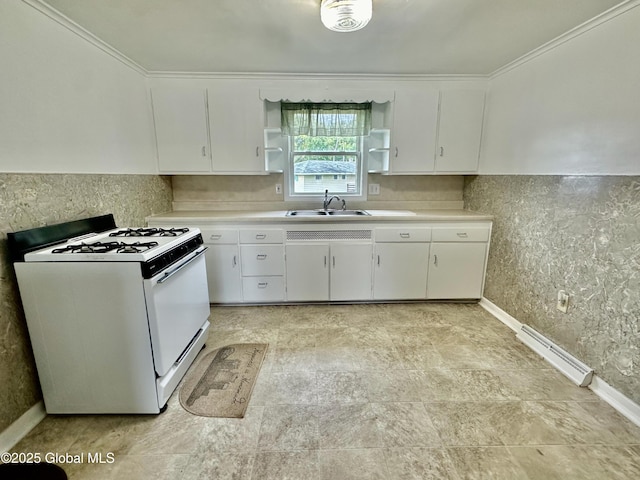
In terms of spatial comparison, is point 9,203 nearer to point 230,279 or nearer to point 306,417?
point 230,279

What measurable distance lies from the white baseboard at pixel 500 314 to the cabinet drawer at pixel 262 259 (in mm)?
2126

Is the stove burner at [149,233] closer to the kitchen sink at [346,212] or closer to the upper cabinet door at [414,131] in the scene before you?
the kitchen sink at [346,212]

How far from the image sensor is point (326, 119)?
3111mm

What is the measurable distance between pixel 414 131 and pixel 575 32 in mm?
1326

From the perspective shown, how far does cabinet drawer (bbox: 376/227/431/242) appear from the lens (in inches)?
113

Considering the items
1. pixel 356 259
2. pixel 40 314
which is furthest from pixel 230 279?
pixel 40 314

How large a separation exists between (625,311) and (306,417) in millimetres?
1944

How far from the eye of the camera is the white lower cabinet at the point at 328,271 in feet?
9.48

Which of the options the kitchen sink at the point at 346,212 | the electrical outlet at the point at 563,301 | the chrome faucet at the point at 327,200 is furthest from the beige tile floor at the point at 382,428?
the chrome faucet at the point at 327,200

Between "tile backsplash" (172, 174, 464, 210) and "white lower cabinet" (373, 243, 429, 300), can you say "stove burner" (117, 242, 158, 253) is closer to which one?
"tile backsplash" (172, 174, 464, 210)

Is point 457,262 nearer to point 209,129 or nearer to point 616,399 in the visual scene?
point 616,399

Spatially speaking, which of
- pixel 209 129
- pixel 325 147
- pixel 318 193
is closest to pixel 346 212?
pixel 318 193

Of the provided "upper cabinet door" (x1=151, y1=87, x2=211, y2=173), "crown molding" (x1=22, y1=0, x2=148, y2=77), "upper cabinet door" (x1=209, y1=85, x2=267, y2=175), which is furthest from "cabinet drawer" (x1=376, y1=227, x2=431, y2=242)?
"crown molding" (x1=22, y1=0, x2=148, y2=77)

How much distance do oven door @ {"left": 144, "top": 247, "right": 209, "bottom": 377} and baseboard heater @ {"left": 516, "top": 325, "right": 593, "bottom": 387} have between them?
2.58 meters
